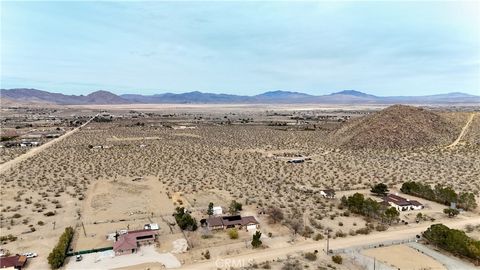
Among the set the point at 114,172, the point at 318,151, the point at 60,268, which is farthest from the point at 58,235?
the point at 318,151

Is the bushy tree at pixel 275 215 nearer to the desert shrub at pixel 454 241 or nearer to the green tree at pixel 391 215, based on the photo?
the green tree at pixel 391 215

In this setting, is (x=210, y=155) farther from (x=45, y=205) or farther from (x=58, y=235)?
(x=58, y=235)

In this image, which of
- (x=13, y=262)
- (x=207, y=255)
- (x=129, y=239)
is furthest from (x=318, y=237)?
(x=13, y=262)

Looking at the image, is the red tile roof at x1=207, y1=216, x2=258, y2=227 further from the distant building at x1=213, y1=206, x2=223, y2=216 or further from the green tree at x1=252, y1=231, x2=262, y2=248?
the green tree at x1=252, y1=231, x2=262, y2=248

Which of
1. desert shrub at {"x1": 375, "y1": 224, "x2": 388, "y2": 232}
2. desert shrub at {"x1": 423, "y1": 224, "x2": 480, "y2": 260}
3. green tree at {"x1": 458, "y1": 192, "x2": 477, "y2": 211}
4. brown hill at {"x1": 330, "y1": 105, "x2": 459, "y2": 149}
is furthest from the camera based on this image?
brown hill at {"x1": 330, "y1": 105, "x2": 459, "y2": 149}

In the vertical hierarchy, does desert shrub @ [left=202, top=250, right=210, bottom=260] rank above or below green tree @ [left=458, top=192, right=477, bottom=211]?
below

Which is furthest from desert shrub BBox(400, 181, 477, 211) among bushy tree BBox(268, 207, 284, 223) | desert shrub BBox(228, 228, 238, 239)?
desert shrub BBox(228, 228, 238, 239)

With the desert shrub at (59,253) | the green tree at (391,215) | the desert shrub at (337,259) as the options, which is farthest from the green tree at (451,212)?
the desert shrub at (59,253)
